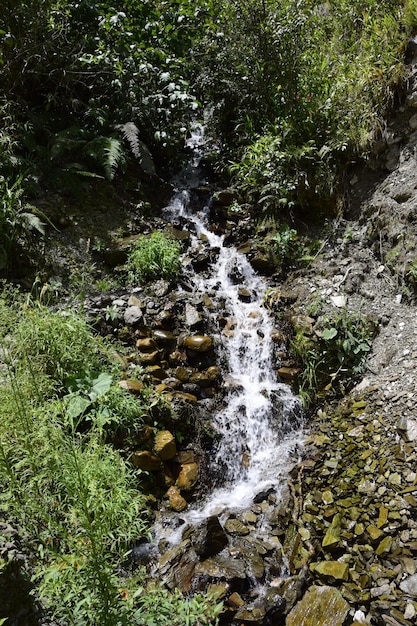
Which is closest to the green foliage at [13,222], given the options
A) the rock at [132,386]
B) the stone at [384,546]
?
the rock at [132,386]

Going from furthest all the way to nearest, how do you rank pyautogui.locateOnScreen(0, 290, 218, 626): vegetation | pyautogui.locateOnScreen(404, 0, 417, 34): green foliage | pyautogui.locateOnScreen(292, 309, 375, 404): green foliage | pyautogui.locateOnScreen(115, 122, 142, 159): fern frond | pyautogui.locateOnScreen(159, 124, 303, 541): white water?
pyautogui.locateOnScreen(115, 122, 142, 159): fern frond
pyautogui.locateOnScreen(404, 0, 417, 34): green foliage
pyautogui.locateOnScreen(292, 309, 375, 404): green foliage
pyautogui.locateOnScreen(159, 124, 303, 541): white water
pyautogui.locateOnScreen(0, 290, 218, 626): vegetation

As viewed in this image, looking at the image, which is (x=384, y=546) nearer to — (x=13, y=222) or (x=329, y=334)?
(x=329, y=334)

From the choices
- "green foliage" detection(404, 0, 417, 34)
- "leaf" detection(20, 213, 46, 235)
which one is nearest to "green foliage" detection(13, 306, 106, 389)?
"leaf" detection(20, 213, 46, 235)

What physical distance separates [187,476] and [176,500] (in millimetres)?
255

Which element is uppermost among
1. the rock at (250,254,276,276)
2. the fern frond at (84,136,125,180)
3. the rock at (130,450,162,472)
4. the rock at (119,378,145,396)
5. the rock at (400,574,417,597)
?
the fern frond at (84,136,125,180)

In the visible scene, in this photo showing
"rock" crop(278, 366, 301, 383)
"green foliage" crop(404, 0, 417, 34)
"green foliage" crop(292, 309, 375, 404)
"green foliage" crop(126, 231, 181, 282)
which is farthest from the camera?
"green foliage" crop(126, 231, 181, 282)

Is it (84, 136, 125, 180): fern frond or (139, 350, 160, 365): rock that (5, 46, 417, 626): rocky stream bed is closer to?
(139, 350, 160, 365): rock

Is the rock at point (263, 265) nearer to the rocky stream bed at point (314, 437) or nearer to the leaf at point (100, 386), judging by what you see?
the rocky stream bed at point (314, 437)

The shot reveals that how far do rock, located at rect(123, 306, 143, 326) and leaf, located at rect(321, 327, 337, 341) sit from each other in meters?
2.15

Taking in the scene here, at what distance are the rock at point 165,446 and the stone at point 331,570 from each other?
1.59m

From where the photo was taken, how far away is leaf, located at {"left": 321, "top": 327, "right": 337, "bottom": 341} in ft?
15.7

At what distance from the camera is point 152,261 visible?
5855mm

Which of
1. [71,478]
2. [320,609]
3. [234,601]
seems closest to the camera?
[71,478]

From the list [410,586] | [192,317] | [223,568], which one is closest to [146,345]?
[192,317]
